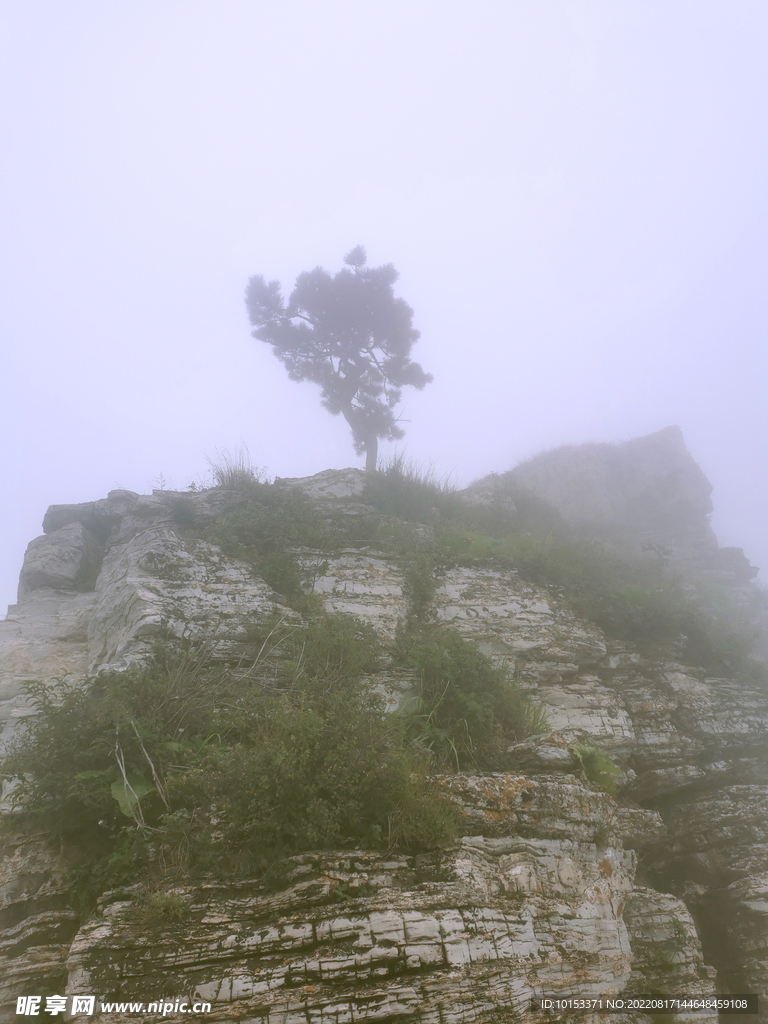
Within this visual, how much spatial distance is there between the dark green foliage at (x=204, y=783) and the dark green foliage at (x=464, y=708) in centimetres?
104

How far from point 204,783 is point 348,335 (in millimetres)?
20691

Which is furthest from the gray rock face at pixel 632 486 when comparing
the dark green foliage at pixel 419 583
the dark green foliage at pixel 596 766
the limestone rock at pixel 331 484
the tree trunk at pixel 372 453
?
the dark green foliage at pixel 596 766

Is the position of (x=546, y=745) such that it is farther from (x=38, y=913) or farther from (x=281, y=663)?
(x=38, y=913)

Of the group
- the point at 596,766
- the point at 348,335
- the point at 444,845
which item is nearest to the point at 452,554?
the point at 596,766

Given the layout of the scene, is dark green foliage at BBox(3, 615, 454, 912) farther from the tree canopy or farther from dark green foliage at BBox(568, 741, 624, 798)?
the tree canopy

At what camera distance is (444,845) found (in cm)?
586

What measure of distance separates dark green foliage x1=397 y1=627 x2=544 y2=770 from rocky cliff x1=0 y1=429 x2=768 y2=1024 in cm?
33

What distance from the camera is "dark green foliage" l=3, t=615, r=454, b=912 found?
17.7 ft

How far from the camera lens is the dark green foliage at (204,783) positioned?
17.7ft

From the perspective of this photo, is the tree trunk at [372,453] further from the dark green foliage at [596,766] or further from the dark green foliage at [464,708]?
the dark green foliage at [596,766]

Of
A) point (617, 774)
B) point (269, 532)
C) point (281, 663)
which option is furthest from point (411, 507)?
point (617, 774)

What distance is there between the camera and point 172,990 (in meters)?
4.62

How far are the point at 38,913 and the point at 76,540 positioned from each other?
8.68 m

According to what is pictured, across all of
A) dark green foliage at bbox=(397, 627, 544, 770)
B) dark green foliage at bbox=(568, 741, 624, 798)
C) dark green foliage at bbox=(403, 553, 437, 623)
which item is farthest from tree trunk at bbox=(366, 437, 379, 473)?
dark green foliage at bbox=(568, 741, 624, 798)
